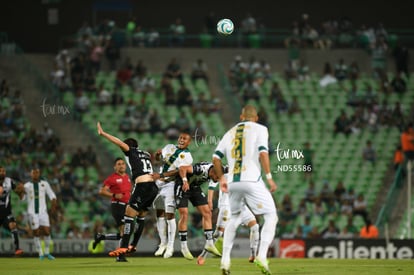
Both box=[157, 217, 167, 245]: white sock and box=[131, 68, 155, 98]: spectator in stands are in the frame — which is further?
box=[131, 68, 155, 98]: spectator in stands

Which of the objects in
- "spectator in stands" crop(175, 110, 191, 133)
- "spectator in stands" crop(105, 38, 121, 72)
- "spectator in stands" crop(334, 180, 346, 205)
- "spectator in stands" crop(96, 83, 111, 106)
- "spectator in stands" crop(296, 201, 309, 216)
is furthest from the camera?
"spectator in stands" crop(105, 38, 121, 72)

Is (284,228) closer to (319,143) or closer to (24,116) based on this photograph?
(319,143)

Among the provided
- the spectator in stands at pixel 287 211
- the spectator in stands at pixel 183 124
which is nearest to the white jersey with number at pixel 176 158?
the spectator in stands at pixel 287 211

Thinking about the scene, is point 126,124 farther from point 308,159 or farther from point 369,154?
point 369,154

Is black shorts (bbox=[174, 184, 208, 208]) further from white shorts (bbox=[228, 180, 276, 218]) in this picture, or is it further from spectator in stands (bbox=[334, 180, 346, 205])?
spectator in stands (bbox=[334, 180, 346, 205])

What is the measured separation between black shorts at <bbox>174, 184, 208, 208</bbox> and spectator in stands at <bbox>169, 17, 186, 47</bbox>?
52.7 feet

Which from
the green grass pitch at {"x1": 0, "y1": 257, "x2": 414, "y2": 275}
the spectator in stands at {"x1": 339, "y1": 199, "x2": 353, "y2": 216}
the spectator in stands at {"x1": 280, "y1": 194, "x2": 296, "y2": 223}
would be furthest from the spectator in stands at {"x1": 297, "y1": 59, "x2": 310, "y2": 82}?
the green grass pitch at {"x1": 0, "y1": 257, "x2": 414, "y2": 275}

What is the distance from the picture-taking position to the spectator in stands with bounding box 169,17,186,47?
3719 cm

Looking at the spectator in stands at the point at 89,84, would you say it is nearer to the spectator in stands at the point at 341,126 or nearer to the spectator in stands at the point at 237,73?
the spectator in stands at the point at 237,73

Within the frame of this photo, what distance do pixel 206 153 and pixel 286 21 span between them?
1154 centimetres

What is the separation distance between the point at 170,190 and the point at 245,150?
21.6ft

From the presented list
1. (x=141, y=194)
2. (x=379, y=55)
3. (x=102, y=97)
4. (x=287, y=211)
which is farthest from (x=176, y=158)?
(x=379, y=55)

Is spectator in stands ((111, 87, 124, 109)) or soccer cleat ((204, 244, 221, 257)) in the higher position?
spectator in stands ((111, 87, 124, 109))

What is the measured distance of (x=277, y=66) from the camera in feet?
123
